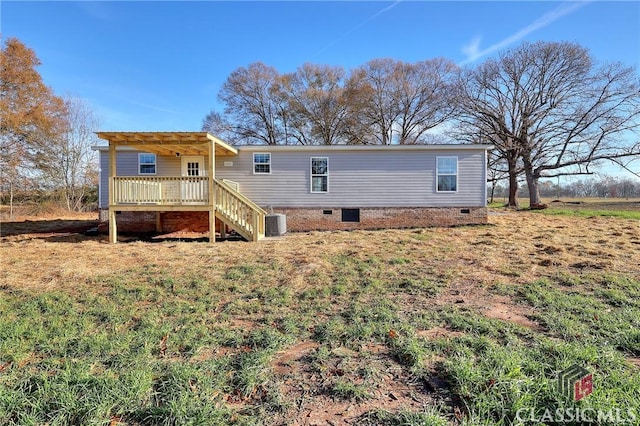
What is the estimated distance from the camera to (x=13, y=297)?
4.51 meters

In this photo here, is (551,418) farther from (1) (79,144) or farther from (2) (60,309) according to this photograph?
(1) (79,144)

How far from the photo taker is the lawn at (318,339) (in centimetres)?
219

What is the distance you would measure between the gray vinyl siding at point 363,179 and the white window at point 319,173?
15 centimetres

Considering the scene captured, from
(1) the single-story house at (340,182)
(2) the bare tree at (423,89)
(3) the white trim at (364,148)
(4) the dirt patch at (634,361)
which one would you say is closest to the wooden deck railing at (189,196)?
(1) the single-story house at (340,182)

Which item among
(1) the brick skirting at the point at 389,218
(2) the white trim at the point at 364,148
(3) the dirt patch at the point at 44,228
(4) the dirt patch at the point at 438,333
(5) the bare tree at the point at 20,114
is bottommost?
(4) the dirt patch at the point at 438,333

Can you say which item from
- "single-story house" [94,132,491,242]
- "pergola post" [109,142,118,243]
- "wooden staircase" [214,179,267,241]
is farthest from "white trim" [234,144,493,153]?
"pergola post" [109,142,118,243]

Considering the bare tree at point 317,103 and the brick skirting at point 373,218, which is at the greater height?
the bare tree at point 317,103

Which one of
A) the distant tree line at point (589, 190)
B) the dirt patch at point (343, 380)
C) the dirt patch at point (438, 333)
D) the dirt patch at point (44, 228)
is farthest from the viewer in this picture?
the distant tree line at point (589, 190)

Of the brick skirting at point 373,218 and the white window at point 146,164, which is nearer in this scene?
the white window at point 146,164

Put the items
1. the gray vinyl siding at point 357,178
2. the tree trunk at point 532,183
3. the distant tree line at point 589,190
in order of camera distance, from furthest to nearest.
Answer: the distant tree line at point 589,190
the tree trunk at point 532,183
the gray vinyl siding at point 357,178

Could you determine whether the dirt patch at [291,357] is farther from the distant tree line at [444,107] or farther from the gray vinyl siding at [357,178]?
the distant tree line at [444,107]

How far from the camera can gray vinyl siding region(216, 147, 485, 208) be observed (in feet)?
38.9

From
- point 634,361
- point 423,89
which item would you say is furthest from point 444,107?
point 634,361

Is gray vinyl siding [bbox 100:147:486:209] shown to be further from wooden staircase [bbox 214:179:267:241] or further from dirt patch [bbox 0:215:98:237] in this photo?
dirt patch [bbox 0:215:98:237]
